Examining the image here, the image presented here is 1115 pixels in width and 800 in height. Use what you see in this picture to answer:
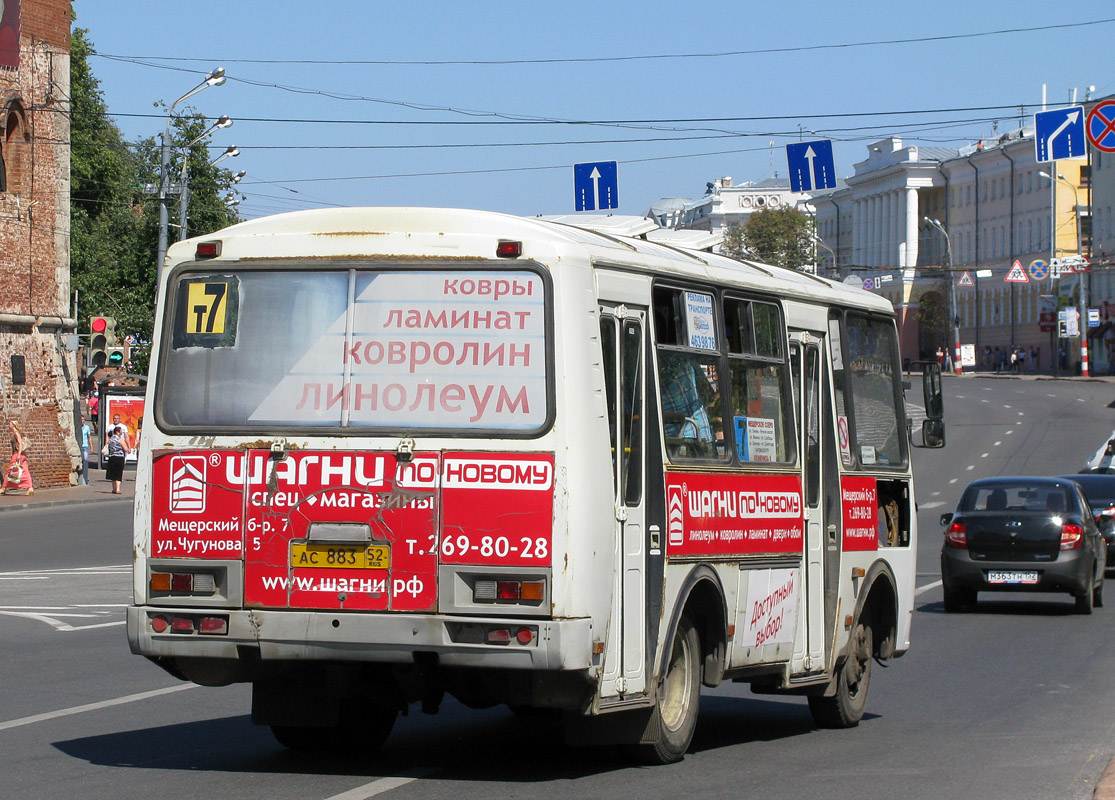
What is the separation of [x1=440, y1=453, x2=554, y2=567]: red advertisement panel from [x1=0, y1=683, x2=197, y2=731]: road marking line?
357 cm

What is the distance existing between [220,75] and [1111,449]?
72.3ft

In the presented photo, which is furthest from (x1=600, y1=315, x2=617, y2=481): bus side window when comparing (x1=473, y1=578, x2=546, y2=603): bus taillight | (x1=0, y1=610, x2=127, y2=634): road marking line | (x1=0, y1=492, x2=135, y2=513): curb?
(x1=0, y1=492, x2=135, y2=513): curb

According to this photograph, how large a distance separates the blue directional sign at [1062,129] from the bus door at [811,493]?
29.3 metres

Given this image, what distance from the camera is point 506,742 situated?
10.1 meters

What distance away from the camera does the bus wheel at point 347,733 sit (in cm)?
951

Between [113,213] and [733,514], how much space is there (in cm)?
7923

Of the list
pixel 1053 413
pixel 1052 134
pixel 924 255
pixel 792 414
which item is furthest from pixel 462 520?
pixel 924 255

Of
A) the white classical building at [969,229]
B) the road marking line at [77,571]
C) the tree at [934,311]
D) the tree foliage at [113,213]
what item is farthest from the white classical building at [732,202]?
the road marking line at [77,571]

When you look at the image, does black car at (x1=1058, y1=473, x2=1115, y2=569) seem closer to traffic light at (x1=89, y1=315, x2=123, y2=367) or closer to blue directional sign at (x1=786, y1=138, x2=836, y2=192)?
blue directional sign at (x1=786, y1=138, x2=836, y2=192)

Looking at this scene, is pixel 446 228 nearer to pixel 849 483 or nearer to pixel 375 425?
pixel 375 425

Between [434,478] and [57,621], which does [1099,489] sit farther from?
[434,478]

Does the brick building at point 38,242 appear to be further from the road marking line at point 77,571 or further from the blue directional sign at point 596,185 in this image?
the road marking line at point 77,571

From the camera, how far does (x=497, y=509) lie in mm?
8133

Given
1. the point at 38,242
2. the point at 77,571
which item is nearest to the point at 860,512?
the point at 77,571
